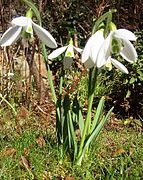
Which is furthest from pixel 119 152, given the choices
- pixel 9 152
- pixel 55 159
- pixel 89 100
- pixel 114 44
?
pixel 114 44

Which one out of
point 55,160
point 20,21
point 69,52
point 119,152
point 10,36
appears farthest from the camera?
point 119,152

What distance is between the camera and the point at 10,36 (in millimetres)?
2334

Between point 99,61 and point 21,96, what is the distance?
8.55ft

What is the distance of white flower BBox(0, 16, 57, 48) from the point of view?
2260 millimetres

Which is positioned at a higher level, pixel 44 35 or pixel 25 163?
pixel 44 35

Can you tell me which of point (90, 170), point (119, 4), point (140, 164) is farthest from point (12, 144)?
point (119, 4)

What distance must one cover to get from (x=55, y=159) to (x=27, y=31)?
92cm

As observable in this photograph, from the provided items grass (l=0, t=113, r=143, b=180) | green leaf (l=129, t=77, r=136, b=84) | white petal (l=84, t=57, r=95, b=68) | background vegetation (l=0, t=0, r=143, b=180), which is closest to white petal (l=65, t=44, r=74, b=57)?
white petal (l=84, t=57, r=95, b=68)

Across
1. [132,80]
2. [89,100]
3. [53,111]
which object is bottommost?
[53,111]

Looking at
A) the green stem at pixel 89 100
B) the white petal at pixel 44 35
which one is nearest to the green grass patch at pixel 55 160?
the green stem at pixel 89 100

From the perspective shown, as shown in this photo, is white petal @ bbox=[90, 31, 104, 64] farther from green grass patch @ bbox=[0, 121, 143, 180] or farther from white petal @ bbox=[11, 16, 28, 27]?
green grass patch @ bbox=[0, 121, 143, 180]

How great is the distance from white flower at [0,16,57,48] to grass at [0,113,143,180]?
751 mm

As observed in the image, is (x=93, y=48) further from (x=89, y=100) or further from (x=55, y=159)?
(x=55, y=159)

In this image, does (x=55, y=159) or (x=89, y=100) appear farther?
(x=55, y=159)
